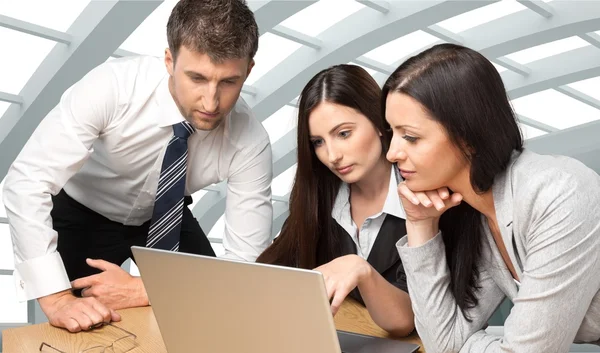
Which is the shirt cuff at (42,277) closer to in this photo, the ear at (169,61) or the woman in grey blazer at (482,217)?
the ear at (169,61)

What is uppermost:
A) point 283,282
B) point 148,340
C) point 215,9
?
point 215,9

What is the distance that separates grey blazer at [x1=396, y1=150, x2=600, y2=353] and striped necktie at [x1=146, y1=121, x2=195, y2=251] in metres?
1.26

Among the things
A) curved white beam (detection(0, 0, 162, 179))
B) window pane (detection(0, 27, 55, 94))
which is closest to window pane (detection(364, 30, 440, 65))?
curved white beam (detection(0, 0, 162, 179))

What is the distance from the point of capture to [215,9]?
8.68 ft

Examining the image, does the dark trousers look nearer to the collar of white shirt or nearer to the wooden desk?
the wooden desk

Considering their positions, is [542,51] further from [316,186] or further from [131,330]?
[131,330]

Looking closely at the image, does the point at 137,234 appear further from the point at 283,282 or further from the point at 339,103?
the point at 283,282

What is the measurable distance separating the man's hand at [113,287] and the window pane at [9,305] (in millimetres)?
11982

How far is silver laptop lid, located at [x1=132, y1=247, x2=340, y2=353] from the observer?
1492mm

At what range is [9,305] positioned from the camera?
1533 centimetres

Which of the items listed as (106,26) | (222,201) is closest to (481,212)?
(106,26)

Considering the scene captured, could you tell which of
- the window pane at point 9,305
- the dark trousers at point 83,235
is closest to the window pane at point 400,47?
the window pane at point 9,305

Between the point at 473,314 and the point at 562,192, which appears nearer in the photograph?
the point at 562,192

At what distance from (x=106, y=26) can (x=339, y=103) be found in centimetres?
796
